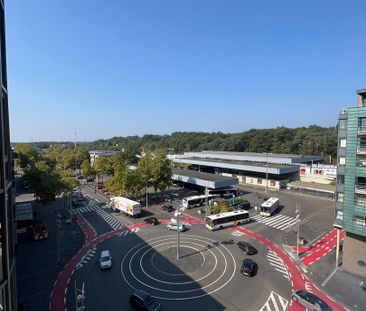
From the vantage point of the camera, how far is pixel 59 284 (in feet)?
90.6

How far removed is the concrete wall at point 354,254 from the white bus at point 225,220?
18267 millimetres

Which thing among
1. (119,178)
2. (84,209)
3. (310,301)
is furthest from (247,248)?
(84,209)

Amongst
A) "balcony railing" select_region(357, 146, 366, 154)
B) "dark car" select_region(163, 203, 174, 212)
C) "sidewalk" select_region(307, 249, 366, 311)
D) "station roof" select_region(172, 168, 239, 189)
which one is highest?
"balcony railing" select_region(357, 146, 366, 154)

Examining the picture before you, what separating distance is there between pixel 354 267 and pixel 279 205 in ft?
96.4

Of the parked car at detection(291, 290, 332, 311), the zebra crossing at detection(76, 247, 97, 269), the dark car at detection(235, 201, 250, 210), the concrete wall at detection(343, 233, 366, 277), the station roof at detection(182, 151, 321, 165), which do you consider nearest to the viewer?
the parked car at detection(291, 290, 332, 311)

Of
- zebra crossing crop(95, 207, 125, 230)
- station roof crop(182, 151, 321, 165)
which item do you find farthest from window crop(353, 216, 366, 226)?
station roof crop(182, 151, 321, 165)

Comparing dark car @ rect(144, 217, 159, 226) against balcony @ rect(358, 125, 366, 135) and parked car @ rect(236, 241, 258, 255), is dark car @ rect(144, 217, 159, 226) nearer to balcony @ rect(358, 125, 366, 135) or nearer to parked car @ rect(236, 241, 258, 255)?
parked car @ rect(236, 241, 258, 255)

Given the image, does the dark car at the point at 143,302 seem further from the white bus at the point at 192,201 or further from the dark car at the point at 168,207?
the white bus at the point at 192,201

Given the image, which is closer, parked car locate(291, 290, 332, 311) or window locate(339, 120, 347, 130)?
parked car locate(291, 290, 332, 311)

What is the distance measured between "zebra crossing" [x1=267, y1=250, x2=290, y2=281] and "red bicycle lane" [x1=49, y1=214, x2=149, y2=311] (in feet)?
77.0

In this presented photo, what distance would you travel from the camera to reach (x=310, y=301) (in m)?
23.2

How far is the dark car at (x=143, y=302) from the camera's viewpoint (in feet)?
73.9

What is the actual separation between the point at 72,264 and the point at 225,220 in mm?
26396

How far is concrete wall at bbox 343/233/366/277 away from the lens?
101 ft
